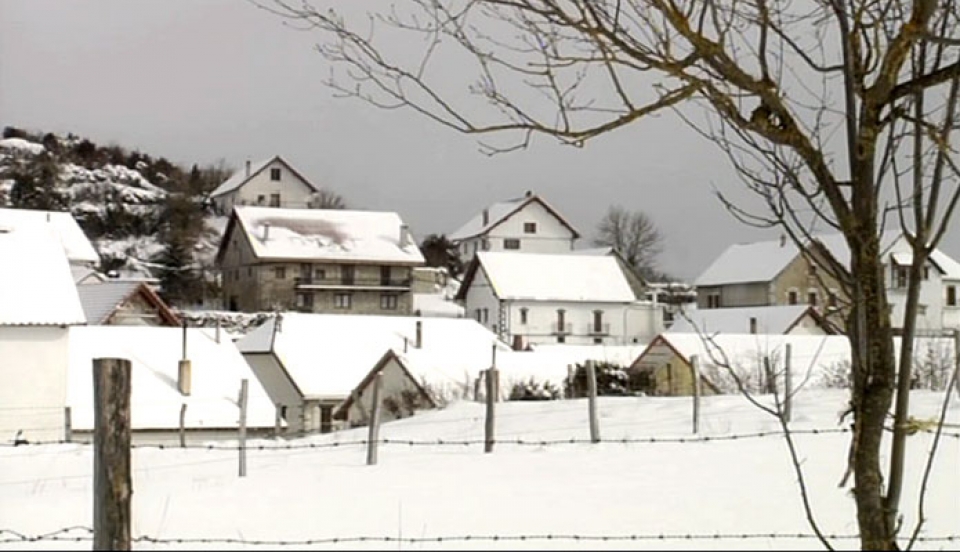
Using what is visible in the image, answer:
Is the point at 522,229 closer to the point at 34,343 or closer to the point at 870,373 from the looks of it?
the point at 34,343

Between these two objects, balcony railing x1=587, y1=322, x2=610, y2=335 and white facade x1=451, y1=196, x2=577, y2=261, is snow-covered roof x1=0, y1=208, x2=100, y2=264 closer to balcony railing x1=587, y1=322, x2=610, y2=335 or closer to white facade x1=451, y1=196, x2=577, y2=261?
balcony railing x1=587, y1=322, x2=610, y2=335

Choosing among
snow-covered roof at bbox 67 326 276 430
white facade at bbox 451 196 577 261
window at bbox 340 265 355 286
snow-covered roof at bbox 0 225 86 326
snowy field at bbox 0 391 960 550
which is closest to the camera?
snowy field at bbox 0 391 960 550

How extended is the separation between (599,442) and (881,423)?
11.4 m

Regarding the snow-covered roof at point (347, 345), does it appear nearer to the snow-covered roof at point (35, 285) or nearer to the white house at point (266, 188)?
the snow-covered roof at point (35, 285)

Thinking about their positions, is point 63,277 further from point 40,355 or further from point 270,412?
point 270,412

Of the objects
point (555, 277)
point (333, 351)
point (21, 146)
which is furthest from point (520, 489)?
point (21, 146)

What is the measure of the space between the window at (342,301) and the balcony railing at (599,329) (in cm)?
1133

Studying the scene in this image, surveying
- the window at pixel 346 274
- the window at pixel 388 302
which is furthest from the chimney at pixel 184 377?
the window at pixel 388 302

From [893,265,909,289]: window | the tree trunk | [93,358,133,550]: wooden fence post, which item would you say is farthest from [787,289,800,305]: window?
[93,358,133,550]: wooden fence post

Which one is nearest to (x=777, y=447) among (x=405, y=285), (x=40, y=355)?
(x=40, y=355)

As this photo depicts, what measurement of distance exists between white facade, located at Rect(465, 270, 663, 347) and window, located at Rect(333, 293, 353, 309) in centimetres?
554

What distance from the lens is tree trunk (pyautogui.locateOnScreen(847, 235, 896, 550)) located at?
4.13 metres

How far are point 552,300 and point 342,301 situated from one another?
32.7 ft

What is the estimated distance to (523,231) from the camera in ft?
224
